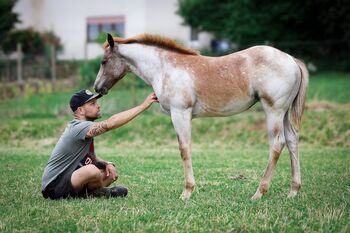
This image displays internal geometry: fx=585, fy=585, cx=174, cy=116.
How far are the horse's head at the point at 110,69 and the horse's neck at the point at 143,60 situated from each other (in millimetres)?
88

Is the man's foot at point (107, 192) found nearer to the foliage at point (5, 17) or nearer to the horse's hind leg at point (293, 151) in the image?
the horse's hind leg at point (293, 151)

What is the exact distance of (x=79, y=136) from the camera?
741 cm

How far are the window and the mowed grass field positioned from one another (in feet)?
62.5

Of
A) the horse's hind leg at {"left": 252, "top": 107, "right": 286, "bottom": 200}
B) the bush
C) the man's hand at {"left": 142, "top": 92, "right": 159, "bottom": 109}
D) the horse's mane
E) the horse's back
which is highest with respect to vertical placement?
the horse's mane

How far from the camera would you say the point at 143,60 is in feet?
26.7

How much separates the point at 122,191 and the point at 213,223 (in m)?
2.14

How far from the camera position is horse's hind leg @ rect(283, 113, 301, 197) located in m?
7.78

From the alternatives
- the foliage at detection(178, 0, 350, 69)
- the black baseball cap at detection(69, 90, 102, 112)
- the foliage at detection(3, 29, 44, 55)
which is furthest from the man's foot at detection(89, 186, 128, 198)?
the foliage at detection(3, 29, 44, 55)

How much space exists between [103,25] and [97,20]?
0.60m

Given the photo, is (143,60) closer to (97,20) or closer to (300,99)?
(300,99)

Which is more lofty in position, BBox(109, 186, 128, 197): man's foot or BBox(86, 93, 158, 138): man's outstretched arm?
BBox(86, 93, 158, 138): man's outstretched arm

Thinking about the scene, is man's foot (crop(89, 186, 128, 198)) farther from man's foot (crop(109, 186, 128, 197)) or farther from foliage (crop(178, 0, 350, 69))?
foliage (crop(178, 0, 350, 69))

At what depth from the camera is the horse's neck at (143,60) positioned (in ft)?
26.5

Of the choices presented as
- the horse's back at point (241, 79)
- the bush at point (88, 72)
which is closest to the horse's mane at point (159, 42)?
the horse's back at point (241, 79)
